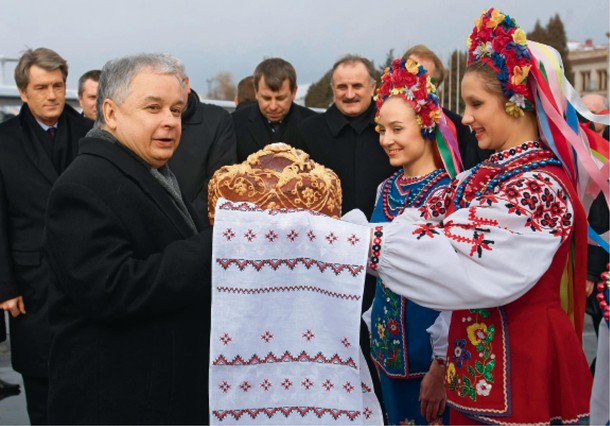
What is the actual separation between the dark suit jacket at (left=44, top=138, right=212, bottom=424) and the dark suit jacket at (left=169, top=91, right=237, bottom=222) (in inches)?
94.2

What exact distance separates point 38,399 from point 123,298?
2434 mm

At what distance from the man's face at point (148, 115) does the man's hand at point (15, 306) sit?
2.23 metres

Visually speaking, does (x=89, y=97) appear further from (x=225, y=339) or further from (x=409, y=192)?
(x=225, y=339)

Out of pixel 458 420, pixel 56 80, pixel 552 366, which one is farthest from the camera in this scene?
pixel 56 80

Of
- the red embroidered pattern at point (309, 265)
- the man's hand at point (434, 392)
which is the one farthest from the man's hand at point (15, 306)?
the red embroidered pattern at point (309, 265)

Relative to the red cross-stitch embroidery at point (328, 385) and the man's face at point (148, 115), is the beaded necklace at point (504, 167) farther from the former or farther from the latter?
the man's face at point (148, 115)

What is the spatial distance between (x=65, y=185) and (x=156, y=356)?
0.57 metres

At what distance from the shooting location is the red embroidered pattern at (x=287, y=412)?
2.32 meters

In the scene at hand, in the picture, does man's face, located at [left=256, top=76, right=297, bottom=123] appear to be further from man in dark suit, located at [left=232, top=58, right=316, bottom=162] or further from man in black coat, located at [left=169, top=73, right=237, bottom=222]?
man in black coat, located at [left=169, top=73, right=237, bottom=222]

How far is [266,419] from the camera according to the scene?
235cm

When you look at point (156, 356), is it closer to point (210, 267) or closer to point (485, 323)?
point (210, 267)

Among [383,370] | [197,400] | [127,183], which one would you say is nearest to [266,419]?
[197,400]

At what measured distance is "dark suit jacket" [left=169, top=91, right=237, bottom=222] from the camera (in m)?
4.92

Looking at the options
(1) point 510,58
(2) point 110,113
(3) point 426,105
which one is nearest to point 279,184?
(2) point 110,113
